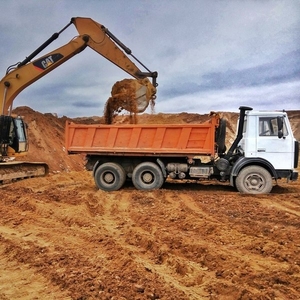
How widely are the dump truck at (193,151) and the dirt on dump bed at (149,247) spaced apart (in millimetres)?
853

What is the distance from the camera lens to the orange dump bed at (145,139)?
31.1ft

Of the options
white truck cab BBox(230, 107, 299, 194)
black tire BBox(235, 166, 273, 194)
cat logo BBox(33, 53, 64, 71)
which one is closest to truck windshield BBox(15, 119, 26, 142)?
cat logo BBox(33, 53, 64, 71)

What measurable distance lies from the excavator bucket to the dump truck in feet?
6.74

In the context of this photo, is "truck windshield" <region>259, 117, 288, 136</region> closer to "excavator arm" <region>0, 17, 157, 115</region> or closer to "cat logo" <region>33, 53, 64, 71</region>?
"excavator arm" <region>0, 17, 157, 115</region>

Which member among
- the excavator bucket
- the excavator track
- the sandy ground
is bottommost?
the sandy ground

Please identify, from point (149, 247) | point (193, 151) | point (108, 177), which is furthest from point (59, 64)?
point (149, 247)

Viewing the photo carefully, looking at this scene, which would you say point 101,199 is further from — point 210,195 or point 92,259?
point 92,259

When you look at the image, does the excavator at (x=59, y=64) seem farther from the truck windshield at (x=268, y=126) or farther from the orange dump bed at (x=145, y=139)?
the truck windshield at (x=268, y=126)

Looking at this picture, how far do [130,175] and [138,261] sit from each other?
621cm

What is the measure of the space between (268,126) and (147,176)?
3.77 metres

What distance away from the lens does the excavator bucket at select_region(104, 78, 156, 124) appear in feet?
38.5

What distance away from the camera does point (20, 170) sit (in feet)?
41.8

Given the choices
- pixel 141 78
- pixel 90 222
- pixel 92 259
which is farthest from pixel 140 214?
pixel 141 78

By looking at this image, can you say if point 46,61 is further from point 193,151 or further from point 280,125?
point 280,125
